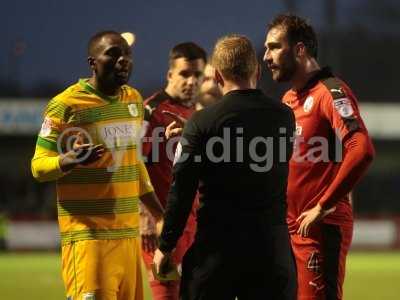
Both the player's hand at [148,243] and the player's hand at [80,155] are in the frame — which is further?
the player's hand at [148,243]

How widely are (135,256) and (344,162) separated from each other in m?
1.31

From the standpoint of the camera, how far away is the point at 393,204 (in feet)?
118

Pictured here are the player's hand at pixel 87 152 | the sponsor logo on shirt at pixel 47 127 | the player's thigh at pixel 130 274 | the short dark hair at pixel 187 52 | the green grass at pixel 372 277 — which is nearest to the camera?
the player's hand at pixel 87 152

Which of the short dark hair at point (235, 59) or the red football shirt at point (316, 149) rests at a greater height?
the short dark hair at point (235, 59)

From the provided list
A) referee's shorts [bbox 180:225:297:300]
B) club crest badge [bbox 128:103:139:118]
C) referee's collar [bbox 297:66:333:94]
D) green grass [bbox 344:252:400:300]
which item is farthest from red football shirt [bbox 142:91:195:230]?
green grass [bbox 344:252:400:300]

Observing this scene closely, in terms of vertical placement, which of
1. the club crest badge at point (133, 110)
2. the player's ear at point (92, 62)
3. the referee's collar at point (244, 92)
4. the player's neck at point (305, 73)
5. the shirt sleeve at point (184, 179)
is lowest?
the shirt sleeve at point (184, 179)

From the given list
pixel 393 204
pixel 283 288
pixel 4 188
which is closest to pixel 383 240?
pixel 393 204

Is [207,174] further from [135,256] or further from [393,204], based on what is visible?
[393,204]

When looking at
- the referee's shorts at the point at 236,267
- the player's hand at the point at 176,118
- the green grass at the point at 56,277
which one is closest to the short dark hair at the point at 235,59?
the referee's shorts at the point at 236,267

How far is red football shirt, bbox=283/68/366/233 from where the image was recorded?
18.3ft

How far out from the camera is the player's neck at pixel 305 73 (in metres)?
5.76

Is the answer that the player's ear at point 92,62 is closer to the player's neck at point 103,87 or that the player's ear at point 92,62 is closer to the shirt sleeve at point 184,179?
the player's neck at point 103,87

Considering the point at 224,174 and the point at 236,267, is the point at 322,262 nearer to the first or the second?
the point at 236,267

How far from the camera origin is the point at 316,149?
566 cm
